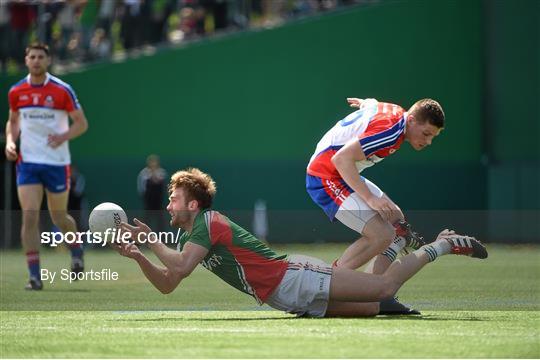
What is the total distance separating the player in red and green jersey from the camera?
973cm

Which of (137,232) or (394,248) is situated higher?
(137,232)

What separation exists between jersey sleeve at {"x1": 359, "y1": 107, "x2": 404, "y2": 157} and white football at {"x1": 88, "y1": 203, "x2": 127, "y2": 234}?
205 centimetres

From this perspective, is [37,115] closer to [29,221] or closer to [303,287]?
[29,221]

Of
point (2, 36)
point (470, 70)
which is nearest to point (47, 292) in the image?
point (2, 36)

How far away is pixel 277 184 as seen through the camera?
2711cm

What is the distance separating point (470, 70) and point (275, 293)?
18.4 meters

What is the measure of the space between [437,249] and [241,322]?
66.5 inches

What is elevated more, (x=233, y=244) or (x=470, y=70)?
(x=470, y=70)

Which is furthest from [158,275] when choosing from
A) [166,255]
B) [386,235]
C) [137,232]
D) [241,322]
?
[386,235]

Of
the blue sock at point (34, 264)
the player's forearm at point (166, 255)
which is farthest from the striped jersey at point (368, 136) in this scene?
the blue sock at point (34, 264)

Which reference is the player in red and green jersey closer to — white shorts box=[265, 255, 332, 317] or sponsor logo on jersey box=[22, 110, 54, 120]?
white shorts box=[265, 255, 332, 317]

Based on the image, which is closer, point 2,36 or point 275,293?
point 275,293

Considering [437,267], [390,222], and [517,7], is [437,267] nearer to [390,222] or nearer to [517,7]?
[390,222]

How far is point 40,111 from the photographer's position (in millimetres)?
14500
